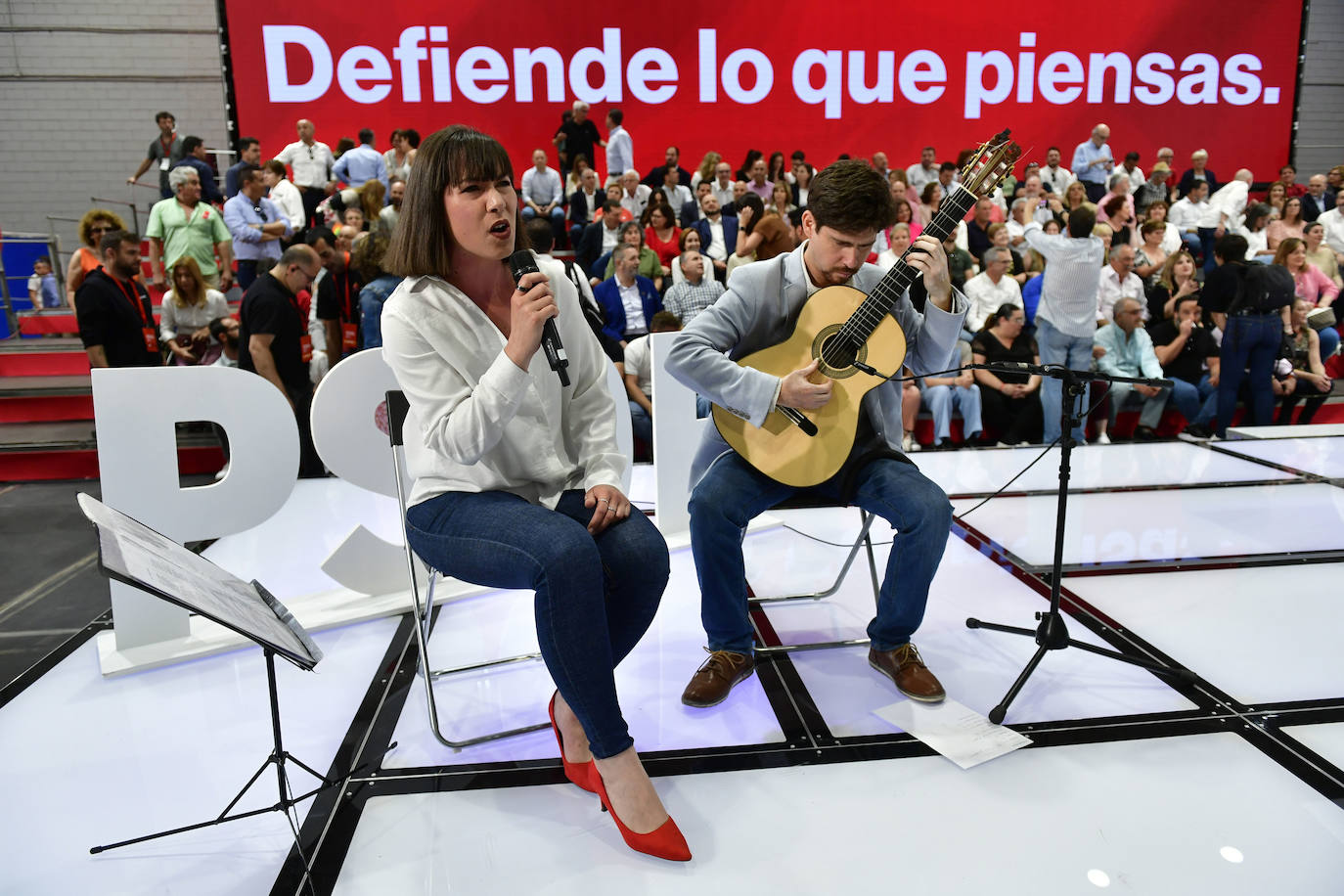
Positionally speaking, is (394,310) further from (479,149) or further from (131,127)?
(131,127)

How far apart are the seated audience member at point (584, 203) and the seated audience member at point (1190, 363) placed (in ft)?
16.6

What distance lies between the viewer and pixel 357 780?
2.03 m

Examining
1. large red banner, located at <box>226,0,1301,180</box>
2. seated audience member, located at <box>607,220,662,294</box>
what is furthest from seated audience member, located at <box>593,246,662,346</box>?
large red banner, located at <box>226,0,1301,180</box>

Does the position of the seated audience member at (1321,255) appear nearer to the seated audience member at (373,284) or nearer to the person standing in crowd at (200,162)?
the seated audience member at (373,284)

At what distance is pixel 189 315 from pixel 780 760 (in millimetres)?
5614

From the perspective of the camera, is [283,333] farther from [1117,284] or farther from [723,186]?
[1117,284]

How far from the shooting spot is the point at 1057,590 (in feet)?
7.50

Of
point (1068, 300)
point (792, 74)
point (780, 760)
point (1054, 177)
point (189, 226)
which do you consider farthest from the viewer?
point (792, 74)

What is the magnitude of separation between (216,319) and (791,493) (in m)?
4.95

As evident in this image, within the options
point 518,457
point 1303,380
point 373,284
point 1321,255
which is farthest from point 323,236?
point 1321,255

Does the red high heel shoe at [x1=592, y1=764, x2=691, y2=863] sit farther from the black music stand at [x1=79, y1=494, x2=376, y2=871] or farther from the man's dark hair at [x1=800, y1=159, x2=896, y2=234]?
the man's dark hair at [x1=800, y1=159, x2=896, y2=234]

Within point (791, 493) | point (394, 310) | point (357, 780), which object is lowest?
point (357, 780)

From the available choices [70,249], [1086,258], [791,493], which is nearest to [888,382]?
[791,493]

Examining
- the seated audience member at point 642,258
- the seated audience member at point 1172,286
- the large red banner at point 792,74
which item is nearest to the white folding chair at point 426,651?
the seated audience member at point 642,258
